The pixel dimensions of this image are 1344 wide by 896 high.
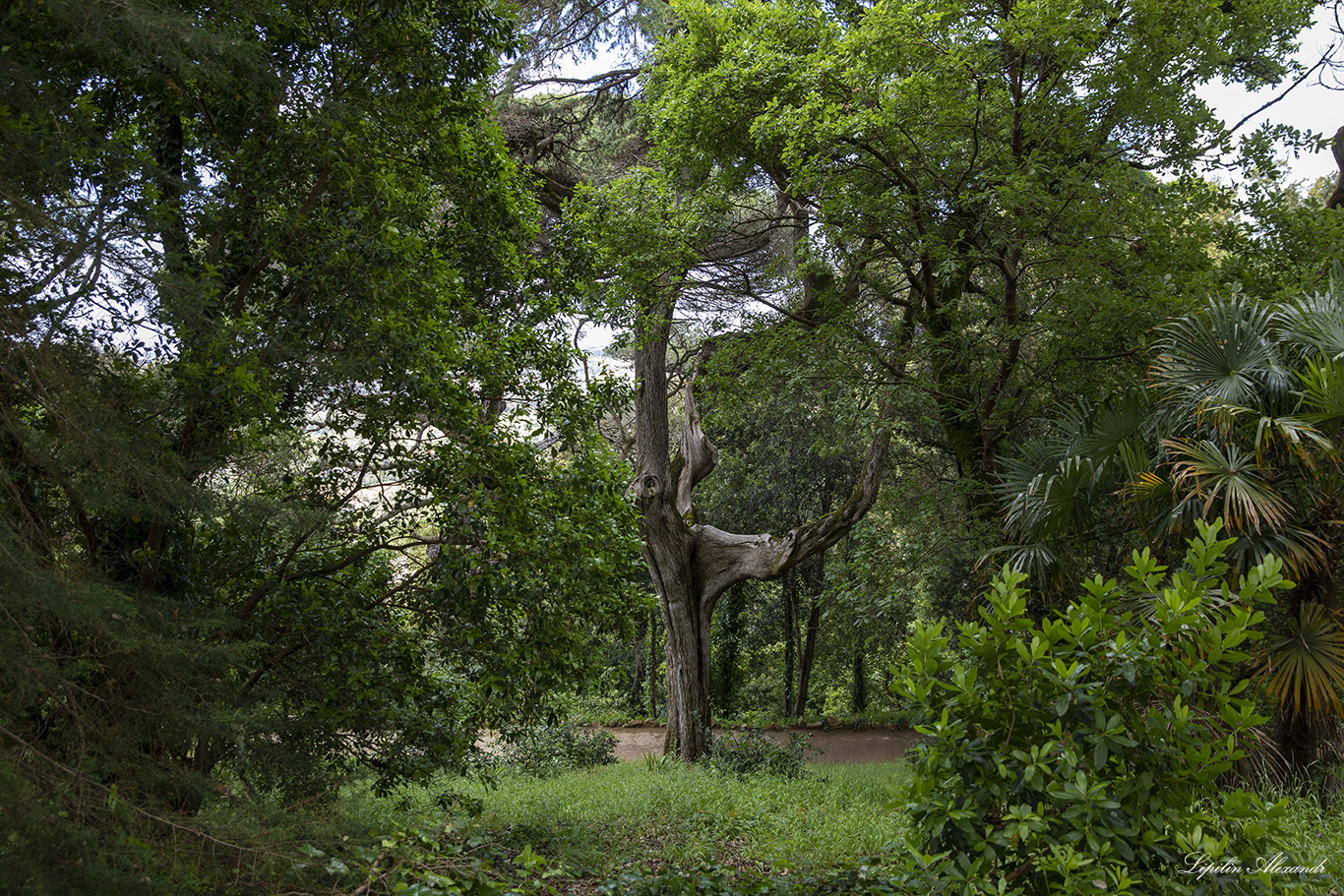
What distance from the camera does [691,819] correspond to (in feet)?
24.1

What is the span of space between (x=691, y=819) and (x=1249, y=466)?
5.30m

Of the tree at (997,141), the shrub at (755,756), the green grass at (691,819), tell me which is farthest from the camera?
the shrub at (755,756)

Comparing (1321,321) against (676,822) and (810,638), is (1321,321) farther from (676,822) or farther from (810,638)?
(810,638)

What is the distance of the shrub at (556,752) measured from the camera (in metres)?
11.4

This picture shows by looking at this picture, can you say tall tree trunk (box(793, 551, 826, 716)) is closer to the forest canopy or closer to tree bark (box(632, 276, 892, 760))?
tree bark (box(632, 276, 892, 760))

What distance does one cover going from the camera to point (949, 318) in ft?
30.8

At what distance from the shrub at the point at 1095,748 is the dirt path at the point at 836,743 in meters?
10.8

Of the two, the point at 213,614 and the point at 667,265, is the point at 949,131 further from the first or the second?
the point at 213,614

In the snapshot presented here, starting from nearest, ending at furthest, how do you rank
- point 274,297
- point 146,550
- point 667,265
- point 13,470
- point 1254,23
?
point 13,470, point 146,550, point 274,297, point 1254,23, point 667,265

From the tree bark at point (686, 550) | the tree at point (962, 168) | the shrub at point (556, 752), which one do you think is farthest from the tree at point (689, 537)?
the shrub at point (556, 752)

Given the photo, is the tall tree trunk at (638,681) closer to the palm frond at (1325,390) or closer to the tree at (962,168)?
the tree at (962,168)

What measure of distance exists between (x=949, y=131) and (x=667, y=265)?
319cm

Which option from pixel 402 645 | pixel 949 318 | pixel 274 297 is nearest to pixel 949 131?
pixel 949 318

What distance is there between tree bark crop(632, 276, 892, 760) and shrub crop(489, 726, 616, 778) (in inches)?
50.5
